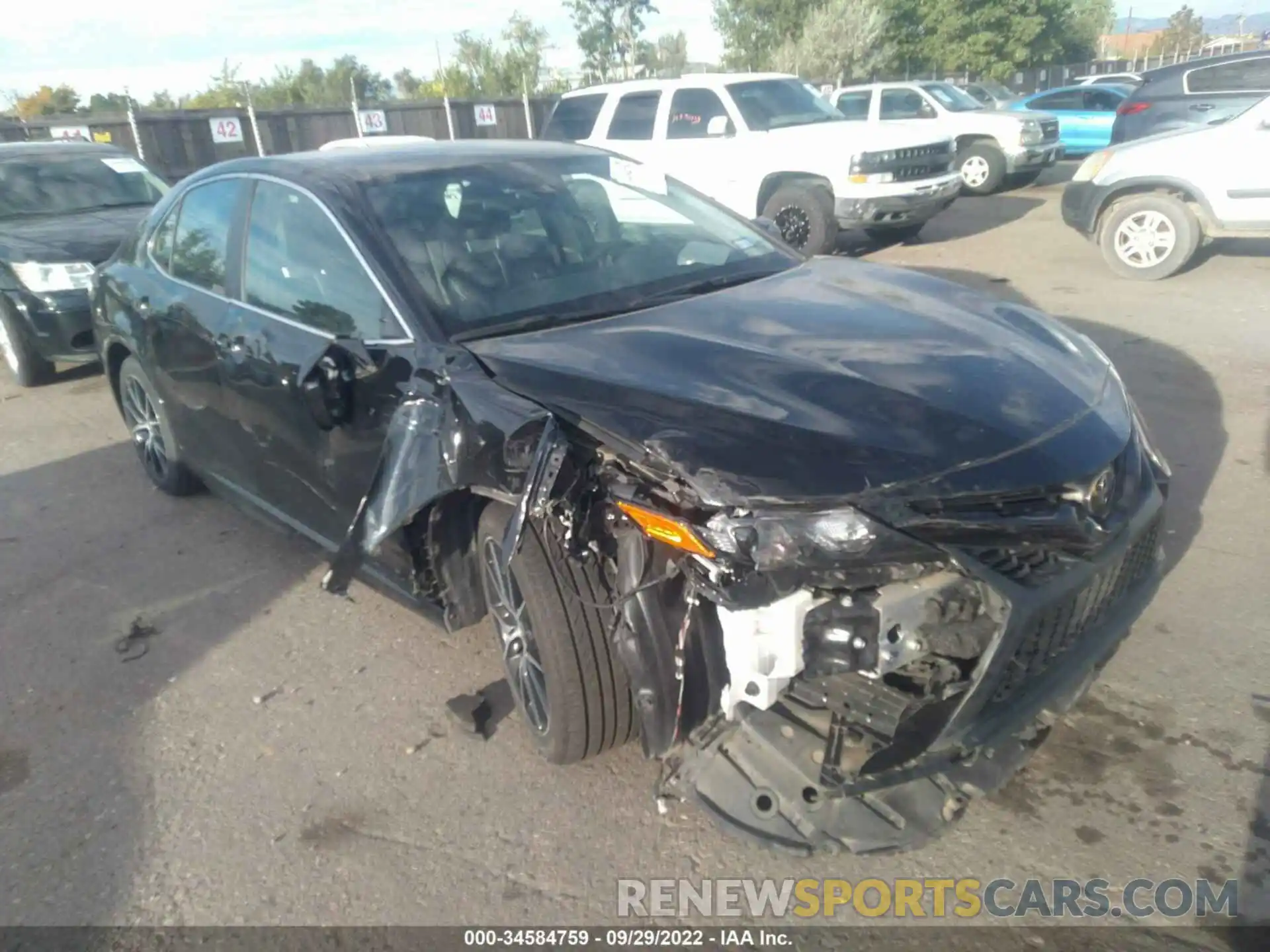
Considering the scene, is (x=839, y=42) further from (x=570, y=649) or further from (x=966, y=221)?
(x=570, y=649)

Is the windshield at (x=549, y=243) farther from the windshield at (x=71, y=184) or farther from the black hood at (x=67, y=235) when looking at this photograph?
the windshield at (x=71, y=184)

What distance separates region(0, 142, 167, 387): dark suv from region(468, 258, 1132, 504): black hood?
5066mm

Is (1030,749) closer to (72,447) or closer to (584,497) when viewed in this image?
(584,497)

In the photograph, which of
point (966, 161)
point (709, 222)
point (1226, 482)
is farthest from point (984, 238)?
point (709, 222)

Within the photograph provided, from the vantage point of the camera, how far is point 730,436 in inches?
98.2

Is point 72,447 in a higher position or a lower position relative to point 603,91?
lower

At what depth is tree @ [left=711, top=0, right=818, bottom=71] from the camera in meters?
36.4

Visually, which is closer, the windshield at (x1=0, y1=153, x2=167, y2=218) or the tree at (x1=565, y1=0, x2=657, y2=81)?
the windshield at (x1=0, y1=153, x2=167, y2=218)

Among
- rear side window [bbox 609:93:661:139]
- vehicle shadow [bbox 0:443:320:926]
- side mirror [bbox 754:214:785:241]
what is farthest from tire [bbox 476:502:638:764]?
rear side window [bbox 609:93:661:139]

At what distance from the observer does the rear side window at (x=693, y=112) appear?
10875mm

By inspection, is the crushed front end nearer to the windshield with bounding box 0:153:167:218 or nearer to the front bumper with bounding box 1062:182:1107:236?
the front bumper with bounding box 1062:182:1107:236

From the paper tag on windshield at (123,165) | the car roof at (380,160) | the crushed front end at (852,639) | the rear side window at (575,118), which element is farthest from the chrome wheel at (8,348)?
the crushed front end at (852,639)

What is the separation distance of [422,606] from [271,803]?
2.51 ft

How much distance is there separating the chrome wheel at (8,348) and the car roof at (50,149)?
1.60 m
